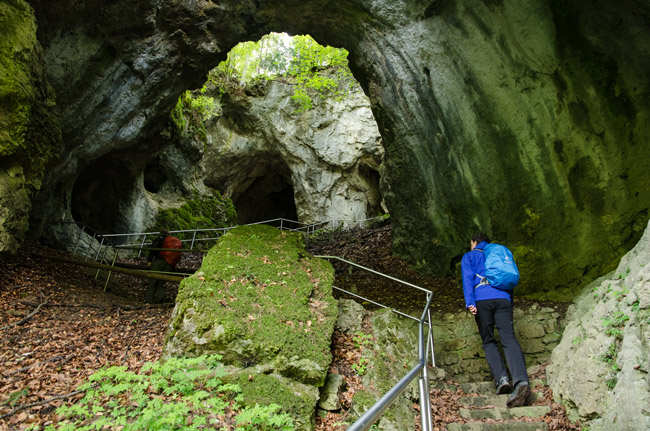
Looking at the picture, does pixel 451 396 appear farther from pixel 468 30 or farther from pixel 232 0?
pixel 232 0

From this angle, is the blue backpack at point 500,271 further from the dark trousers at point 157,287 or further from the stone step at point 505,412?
the dark trousers at point 157,287

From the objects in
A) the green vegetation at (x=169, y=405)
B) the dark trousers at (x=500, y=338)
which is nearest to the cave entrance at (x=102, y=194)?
the green vegetation at (x=169, y=405)

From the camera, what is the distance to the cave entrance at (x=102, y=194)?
11.4 meters

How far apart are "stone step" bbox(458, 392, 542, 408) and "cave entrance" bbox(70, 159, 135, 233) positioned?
444 inches

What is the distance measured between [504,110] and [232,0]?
590 centimetres

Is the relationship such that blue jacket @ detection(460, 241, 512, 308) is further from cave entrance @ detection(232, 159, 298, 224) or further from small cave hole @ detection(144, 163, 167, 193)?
cave entrance @ detection(232, 159, 298, 224)

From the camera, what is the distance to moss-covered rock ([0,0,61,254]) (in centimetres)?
474

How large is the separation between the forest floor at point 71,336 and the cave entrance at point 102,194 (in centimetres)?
393

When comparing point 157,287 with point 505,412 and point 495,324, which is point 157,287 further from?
point 505,412

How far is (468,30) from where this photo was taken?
6.75m

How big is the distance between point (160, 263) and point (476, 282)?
5.86m

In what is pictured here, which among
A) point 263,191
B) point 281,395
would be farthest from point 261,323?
point 263,191

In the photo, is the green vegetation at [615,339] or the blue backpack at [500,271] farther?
the blue backpack at [500,271]

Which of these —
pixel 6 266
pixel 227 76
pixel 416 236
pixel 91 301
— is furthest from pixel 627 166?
pixel 227 76
